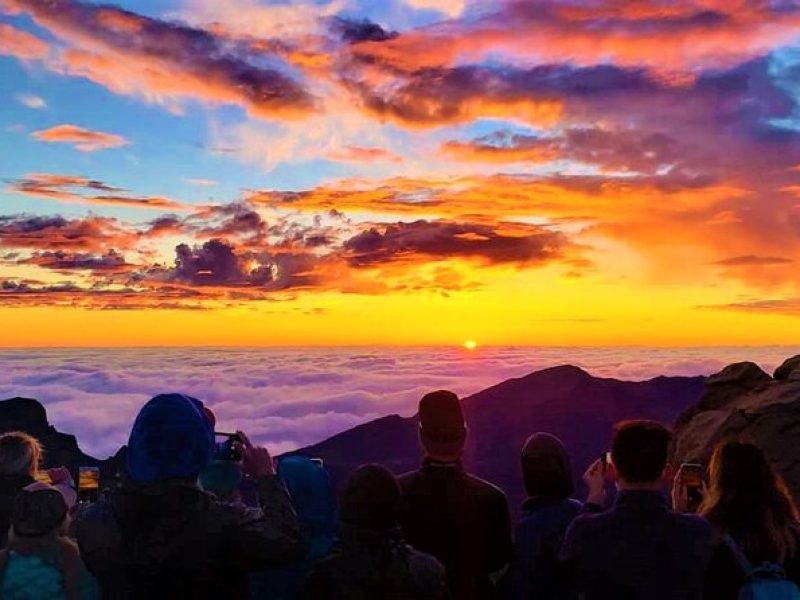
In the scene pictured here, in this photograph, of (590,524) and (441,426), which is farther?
(441,426)

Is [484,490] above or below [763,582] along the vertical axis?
above

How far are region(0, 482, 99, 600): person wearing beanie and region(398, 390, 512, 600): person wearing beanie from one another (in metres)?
1.72

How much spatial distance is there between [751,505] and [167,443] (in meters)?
2.70

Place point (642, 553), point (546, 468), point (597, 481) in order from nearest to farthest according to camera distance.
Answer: point (642, 553)
point (597, 481)
point (546, 468)

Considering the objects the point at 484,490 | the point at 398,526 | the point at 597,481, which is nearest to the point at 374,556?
the point at 398,526

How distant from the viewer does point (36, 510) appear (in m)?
4.70

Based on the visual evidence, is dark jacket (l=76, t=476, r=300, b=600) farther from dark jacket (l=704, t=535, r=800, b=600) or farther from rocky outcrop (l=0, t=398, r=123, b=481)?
rocky outcrop (l=0, t=398, r=123, b=481)

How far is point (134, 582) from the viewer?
12.2 feet

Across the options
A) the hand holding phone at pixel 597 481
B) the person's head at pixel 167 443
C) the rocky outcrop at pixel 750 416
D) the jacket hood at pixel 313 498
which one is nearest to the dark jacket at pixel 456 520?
the jacket hood at pixel 313 498

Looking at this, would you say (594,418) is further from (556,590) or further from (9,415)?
(556,590)

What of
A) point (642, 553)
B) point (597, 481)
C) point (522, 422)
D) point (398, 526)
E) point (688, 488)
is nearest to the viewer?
point (398, 526)

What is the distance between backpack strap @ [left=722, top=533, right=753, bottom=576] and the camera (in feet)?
13.8

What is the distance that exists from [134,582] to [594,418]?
195 ft

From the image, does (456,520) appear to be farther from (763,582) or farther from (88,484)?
(88,484)
